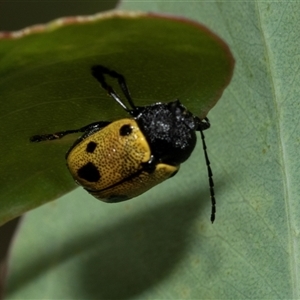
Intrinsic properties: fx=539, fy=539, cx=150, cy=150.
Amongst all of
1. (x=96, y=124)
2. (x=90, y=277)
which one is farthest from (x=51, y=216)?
(x=96, y=124)

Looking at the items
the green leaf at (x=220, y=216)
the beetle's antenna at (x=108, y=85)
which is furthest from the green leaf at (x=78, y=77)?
the green leaf at (x=220, y=216)

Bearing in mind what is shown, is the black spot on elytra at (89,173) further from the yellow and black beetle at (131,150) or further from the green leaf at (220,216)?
the green leaf at (220,216)

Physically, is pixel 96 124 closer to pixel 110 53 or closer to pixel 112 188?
pixel 112 188

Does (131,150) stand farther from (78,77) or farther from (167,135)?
(78,77)

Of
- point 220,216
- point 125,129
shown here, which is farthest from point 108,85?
point 220,216

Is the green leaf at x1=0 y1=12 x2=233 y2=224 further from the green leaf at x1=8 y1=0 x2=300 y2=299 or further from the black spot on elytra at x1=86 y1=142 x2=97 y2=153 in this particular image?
the green leaf at x1=8 y1=0 x2=300 y2=299

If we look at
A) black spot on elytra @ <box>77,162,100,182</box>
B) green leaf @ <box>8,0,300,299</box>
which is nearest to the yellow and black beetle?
black spot on elytra @ <box>77,162,100,182</box>
